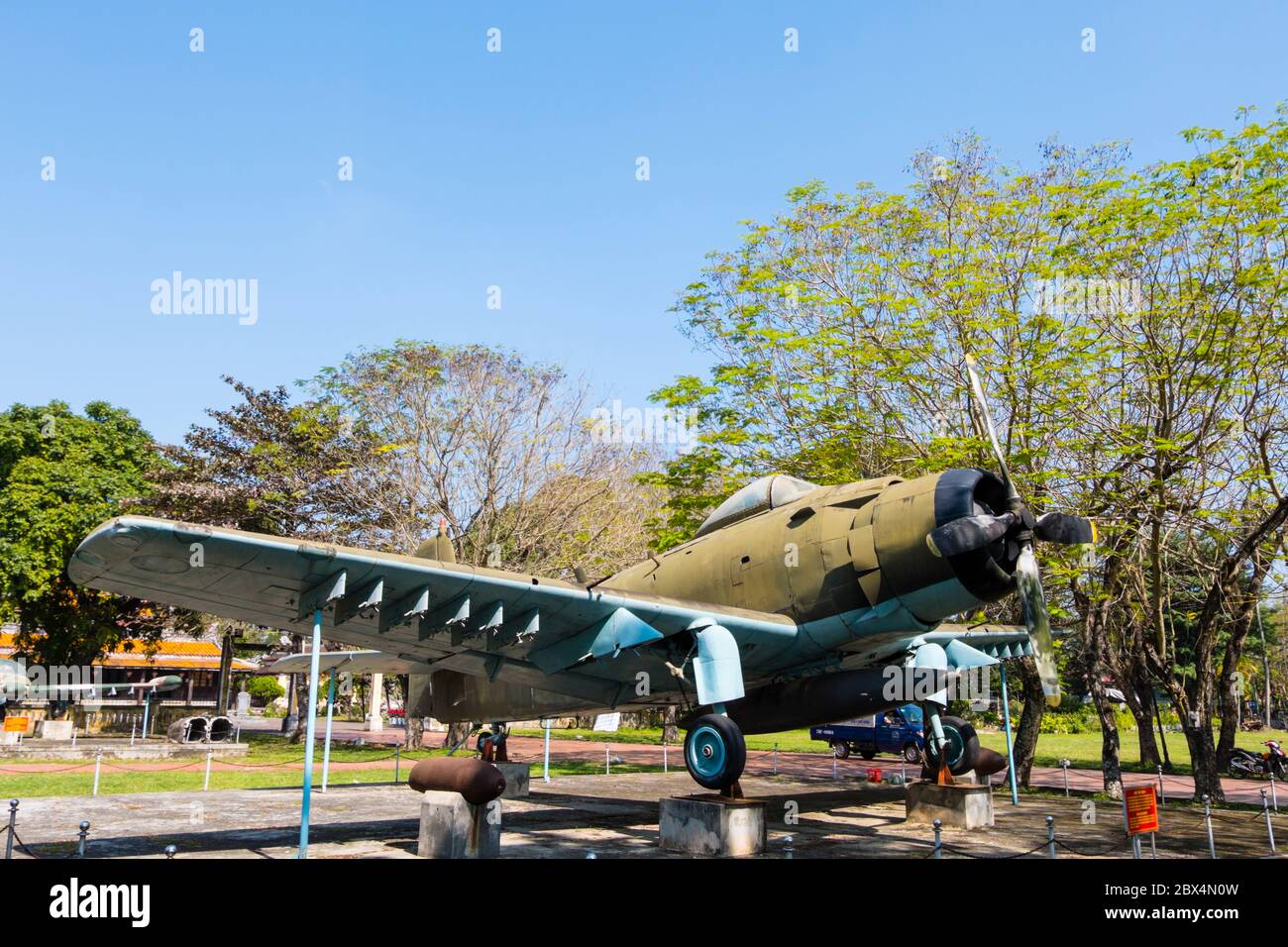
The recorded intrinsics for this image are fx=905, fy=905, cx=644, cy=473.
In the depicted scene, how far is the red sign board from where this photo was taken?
929cm

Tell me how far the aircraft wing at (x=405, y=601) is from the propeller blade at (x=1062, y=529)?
342 cm

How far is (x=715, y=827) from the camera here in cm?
1117

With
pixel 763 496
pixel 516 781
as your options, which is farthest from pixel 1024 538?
pixel 516 781

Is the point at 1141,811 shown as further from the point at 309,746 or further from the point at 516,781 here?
the point at 516,781

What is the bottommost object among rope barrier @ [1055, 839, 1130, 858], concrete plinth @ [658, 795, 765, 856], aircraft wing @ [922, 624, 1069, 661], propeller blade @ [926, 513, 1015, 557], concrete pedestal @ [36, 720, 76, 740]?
concrete pedestal @ [36, 720, 76, 740]

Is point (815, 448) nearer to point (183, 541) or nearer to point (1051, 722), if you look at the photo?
point (183, 541)

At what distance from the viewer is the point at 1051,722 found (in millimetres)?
58031

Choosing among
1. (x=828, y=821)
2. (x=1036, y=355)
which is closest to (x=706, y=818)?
(x=828, y=821)

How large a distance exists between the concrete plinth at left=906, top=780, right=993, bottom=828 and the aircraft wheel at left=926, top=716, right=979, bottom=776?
0.39m

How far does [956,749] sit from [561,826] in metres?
6.67

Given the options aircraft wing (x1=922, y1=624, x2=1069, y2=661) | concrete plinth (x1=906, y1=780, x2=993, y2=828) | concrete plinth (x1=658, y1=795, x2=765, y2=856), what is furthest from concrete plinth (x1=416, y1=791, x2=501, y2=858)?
aircraft wing (x1=922, y1=624, x2=1069, y2=661)

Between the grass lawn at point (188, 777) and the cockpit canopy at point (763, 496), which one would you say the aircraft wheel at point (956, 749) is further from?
the grass lawn at point (188, 777)

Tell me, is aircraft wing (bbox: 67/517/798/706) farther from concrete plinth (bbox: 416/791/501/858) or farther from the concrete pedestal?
the concrete pedestal
